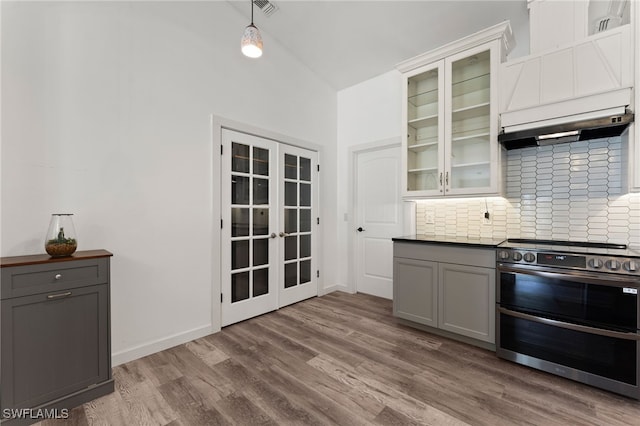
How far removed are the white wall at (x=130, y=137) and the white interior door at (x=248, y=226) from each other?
0.18 m

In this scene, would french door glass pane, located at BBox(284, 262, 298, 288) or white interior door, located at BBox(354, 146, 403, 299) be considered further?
white interior door, located at BBox(354, 146, 403, 299)

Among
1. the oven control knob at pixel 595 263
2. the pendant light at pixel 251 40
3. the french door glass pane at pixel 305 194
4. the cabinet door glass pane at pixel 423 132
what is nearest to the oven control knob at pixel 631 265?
the oven control knob at pixel 595 263

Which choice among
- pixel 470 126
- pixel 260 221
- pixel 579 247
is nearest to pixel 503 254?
pixel 579 247

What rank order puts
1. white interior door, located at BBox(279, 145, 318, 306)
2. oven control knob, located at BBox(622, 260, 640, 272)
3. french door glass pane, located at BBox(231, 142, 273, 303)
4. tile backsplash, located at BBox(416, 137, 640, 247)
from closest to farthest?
1. oven control knob, located at BBox(622, 260, 640, 272)
2. tile backsplash, located at BBox(416, 137, 640, 247)
3. french door glass pane, located at BBox(231, 142, 273, 303)
4. white interior door, located at BBox(279, 145, 318, 306)

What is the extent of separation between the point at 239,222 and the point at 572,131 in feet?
10.4

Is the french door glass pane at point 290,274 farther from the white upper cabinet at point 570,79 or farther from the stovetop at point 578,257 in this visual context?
the white upper cabinet at point 570,79

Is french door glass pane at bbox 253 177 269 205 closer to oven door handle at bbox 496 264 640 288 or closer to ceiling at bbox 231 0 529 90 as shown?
ceiling at bbox 231 0 529 90

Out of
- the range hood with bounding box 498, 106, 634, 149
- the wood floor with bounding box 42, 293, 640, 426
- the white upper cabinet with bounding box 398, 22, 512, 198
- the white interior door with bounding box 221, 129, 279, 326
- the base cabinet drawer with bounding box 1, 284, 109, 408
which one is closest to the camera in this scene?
the base cabinet drawer with bounding box 1, 284, 109, 408

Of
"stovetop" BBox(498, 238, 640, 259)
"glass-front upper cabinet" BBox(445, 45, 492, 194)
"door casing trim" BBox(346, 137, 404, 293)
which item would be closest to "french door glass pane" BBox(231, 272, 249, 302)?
"door casing trim" BBox(346, 137, 404, 293)

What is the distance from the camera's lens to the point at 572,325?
1998 mm

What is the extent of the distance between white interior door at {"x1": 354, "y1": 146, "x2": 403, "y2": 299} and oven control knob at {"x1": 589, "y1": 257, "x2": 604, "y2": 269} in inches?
79.1

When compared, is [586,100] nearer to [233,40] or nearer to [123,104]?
[233,40]

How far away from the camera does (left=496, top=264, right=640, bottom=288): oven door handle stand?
1.84 metres

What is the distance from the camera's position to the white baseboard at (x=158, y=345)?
2.25m
